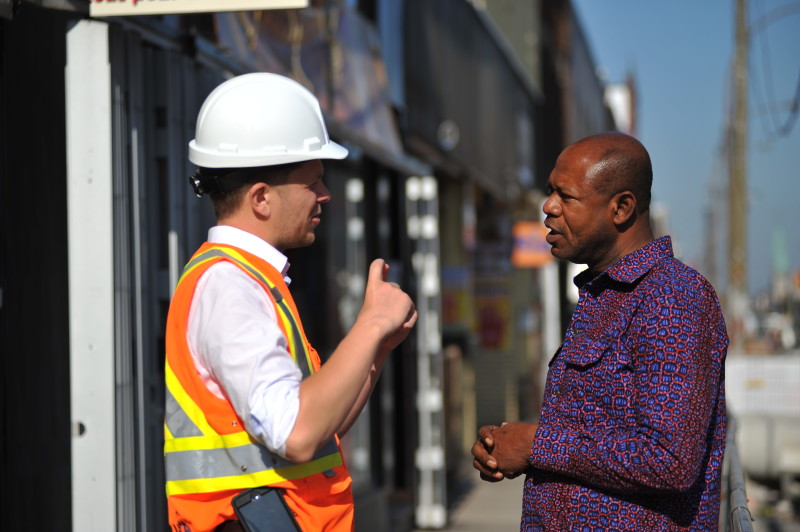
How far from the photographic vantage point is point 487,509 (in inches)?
422

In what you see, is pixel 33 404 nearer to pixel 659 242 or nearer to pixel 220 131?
pixel 220 131

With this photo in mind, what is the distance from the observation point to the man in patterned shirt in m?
2.42

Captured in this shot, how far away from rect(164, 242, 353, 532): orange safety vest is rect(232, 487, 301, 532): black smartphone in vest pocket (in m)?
0.02

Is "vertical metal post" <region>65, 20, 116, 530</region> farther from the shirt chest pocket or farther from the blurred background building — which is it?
the shirt chest pocket

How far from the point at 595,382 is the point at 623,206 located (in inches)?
17.2

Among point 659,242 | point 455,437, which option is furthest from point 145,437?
point 455,437

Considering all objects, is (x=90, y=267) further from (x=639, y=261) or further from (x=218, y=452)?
(x=639, y=261)

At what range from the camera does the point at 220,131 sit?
2641mm

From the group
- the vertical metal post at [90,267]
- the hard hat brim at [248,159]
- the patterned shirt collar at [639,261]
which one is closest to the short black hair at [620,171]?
the patterned shirt collar at [639,261]

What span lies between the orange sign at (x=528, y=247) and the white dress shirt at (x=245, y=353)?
14248mm

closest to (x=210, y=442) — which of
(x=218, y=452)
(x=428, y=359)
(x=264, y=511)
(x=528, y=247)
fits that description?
(x=218, y=452)

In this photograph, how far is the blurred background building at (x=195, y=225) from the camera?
4008mm

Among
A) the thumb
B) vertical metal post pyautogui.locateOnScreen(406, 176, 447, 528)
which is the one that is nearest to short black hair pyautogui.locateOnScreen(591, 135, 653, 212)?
the thumb

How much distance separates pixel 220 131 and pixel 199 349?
0.52 m
